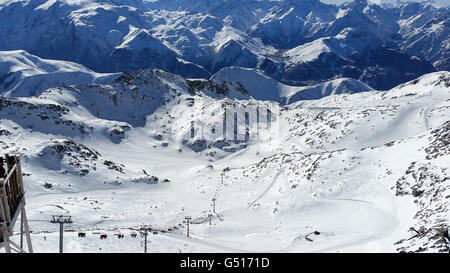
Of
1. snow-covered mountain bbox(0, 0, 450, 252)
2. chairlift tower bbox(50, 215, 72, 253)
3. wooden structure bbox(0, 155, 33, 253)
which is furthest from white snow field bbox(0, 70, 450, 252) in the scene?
wooden structure bbox(0, 155, 33, 253)

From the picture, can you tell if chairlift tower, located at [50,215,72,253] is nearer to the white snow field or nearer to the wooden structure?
the white snow field

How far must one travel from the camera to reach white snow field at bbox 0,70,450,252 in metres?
49.0

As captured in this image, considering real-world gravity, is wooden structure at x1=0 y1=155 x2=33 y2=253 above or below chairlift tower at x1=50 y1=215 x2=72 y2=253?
above

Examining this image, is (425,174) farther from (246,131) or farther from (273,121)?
(273,121)

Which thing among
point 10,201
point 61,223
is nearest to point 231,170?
point 61,223

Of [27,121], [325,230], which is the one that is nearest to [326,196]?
[325,230]

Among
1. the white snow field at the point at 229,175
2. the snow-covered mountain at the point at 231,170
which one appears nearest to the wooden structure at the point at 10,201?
the white snow field at the point at 229,175

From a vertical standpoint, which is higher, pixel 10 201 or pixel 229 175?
pixel 10 201

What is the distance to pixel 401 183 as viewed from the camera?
2403 inches

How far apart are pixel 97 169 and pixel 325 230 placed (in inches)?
2696

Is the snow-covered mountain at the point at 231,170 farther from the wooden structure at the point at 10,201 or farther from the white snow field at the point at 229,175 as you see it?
the wooden structure at the point at 10,201

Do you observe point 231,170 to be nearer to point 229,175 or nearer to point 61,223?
point 229,175

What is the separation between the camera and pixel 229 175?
4274 inches

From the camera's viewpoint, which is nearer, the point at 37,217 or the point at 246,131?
the point at 37,217
